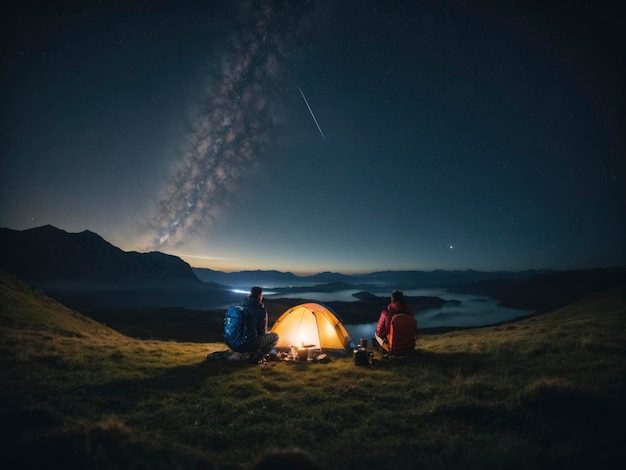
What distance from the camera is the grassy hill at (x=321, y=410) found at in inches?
200

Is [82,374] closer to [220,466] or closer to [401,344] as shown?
[220,466]

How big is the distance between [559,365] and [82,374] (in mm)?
→ 15070

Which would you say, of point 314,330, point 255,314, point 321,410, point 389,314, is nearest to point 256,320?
point 255,314

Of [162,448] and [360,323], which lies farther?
[360,323]

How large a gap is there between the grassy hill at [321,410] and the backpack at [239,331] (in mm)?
729

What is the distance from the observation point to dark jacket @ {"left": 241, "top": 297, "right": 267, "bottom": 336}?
434 inches

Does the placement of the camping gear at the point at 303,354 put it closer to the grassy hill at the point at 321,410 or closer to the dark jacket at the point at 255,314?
the grassy hill at the point at 321,410

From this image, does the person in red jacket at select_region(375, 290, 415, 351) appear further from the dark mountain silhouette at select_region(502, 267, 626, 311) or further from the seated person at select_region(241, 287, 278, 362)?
the dark mountain silhouette at select_region(502, 267, 626, 311)

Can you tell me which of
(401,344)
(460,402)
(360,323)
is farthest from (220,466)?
(360,323)

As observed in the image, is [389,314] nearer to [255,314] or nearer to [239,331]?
[255,314]

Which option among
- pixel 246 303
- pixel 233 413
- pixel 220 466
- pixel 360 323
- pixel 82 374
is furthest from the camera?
pixel 360 323

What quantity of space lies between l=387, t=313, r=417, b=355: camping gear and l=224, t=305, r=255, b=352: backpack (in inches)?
210

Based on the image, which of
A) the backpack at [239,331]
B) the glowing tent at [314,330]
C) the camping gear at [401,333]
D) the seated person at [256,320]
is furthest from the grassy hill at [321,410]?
the glowing tent at [314,330]

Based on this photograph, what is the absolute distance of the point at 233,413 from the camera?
7.01 metres
